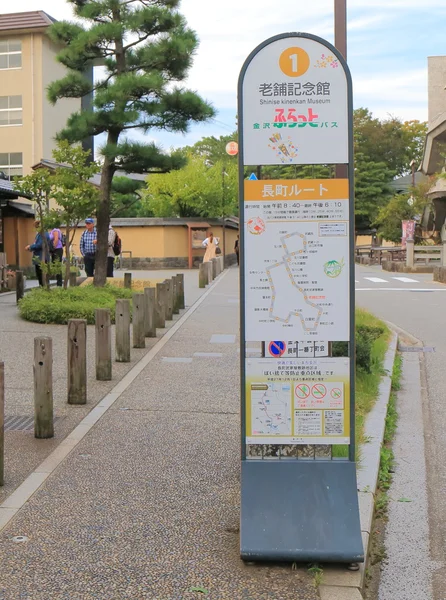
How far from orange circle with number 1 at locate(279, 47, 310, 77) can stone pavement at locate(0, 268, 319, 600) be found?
2398mm

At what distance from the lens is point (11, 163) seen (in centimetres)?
4281

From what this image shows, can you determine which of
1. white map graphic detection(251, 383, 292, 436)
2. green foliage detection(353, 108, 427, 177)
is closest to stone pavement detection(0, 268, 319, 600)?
white map graphic detection(251, 383, 292, 436)

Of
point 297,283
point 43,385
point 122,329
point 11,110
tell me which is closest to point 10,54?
point 11,110

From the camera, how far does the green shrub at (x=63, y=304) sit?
42.0 feet

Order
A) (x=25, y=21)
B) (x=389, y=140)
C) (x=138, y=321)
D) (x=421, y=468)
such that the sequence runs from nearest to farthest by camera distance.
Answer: (x=421, y=468) < (x=138, y=321) < (x=25, y=21) < (x=389, y=140)

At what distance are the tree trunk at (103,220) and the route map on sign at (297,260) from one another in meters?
12.3

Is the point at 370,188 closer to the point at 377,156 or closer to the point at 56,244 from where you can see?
the point at 377,156

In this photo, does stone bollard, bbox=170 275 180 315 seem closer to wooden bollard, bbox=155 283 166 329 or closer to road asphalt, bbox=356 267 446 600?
wooden bollard, bbox=155 283 166 329

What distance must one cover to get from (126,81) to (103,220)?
2994 millimetres

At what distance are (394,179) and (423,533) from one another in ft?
189

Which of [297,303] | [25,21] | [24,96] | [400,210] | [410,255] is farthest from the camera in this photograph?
[400,210]

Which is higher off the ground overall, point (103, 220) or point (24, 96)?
point (24, 96)

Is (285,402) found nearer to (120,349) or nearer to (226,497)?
(226,497)

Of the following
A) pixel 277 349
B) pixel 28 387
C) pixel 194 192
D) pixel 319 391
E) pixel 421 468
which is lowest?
pixel 421 468
